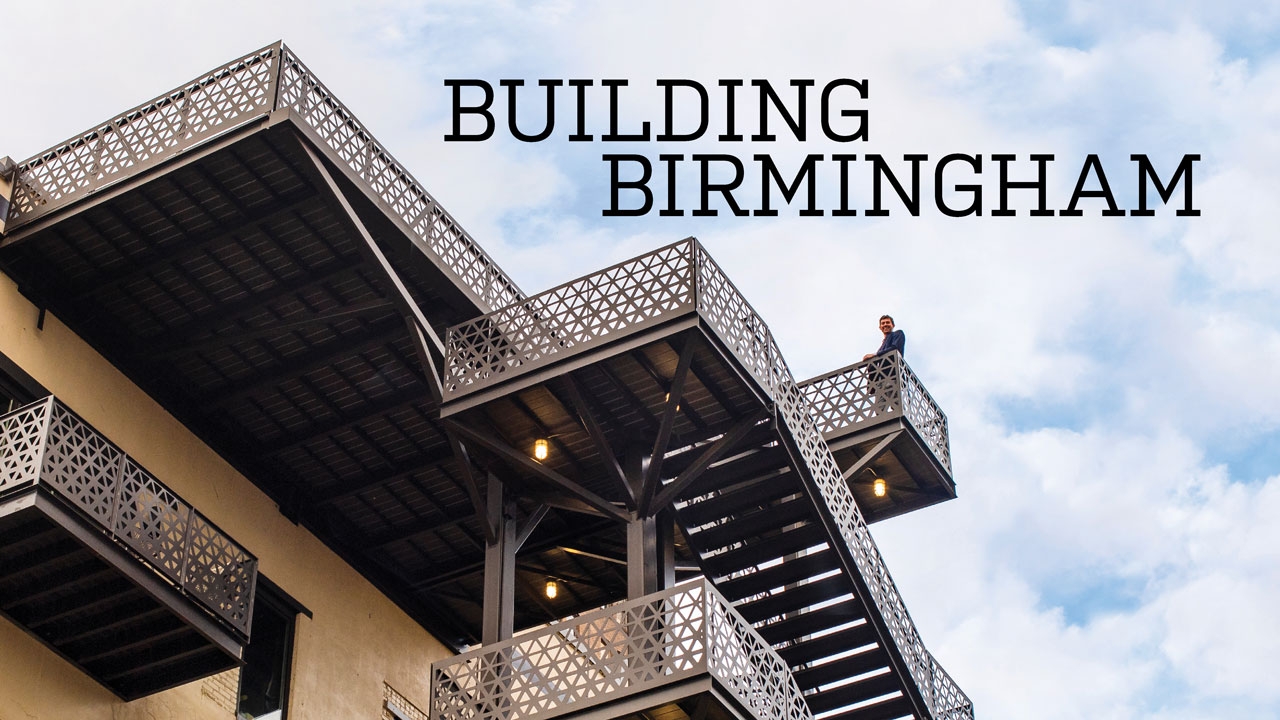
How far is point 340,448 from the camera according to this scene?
2684 centimetres

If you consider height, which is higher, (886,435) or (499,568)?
(886,435)

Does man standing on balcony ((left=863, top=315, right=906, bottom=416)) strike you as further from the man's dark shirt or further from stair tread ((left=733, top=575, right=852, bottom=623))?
stair tread ((left=733, top=575, right=852, bottom=623))

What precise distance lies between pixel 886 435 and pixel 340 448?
27.3 ft

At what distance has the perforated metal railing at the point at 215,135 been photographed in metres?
23.1

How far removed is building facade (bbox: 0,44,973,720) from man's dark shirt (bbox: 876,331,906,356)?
5.37 metres

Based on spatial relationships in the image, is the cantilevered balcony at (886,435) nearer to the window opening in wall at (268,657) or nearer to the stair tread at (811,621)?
the stair tread at (811,621)

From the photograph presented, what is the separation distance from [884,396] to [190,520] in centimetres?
1175

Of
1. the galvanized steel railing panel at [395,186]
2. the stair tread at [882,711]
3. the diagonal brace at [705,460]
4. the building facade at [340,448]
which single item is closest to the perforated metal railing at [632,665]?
the building facade at [340,448]

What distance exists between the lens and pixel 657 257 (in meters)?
23.0

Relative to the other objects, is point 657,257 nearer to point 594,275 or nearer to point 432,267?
point 594,275

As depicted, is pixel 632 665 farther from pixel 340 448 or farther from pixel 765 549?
pixel 340 448

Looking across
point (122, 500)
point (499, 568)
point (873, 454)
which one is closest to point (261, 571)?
point (499, 568)

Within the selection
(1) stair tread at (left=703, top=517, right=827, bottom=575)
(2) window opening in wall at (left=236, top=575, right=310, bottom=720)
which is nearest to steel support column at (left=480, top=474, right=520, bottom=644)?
(1) stair tread at (left=703, top=517, right=827, bottom=575)

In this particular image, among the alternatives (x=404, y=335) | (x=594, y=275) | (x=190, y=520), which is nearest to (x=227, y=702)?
(x=190, y=520)
